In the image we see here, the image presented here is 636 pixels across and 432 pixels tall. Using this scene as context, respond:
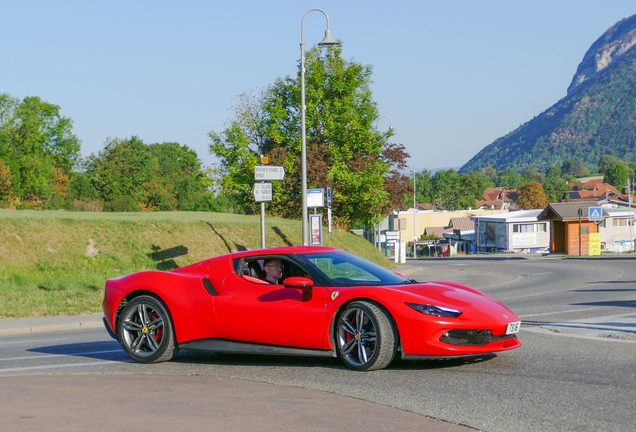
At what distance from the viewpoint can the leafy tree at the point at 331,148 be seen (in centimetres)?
3928

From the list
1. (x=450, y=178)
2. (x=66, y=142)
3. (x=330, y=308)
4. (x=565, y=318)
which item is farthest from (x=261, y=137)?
(x=450, y=178)

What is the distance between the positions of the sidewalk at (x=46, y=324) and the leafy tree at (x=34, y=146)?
5952cm

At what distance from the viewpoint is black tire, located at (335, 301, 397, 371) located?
6.50 m

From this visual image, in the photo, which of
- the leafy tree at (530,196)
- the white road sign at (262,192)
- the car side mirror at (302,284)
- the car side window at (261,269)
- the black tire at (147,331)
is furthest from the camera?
the leafy tree at (530,196)

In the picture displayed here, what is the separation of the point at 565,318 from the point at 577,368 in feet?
15.8

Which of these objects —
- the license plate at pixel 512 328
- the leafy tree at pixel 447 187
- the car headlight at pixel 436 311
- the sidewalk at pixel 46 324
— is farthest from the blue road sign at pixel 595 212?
the leafy tree at pixel 447 187

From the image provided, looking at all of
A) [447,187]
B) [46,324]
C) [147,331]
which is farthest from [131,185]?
[447,187]

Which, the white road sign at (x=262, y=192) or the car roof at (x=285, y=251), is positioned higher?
the white road sign at (x=262, y=192)

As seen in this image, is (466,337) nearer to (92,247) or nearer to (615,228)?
(92,247)

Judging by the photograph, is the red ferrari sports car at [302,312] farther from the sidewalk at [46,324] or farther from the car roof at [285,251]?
the sidewalk at [46,324]

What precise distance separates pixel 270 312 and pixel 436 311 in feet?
5.89

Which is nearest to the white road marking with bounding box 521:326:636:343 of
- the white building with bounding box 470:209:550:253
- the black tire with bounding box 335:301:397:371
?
the black tire with bounding box 335:301:397:371

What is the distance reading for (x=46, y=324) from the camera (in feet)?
41.7

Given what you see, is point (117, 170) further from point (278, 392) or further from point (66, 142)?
point (278, 392)
